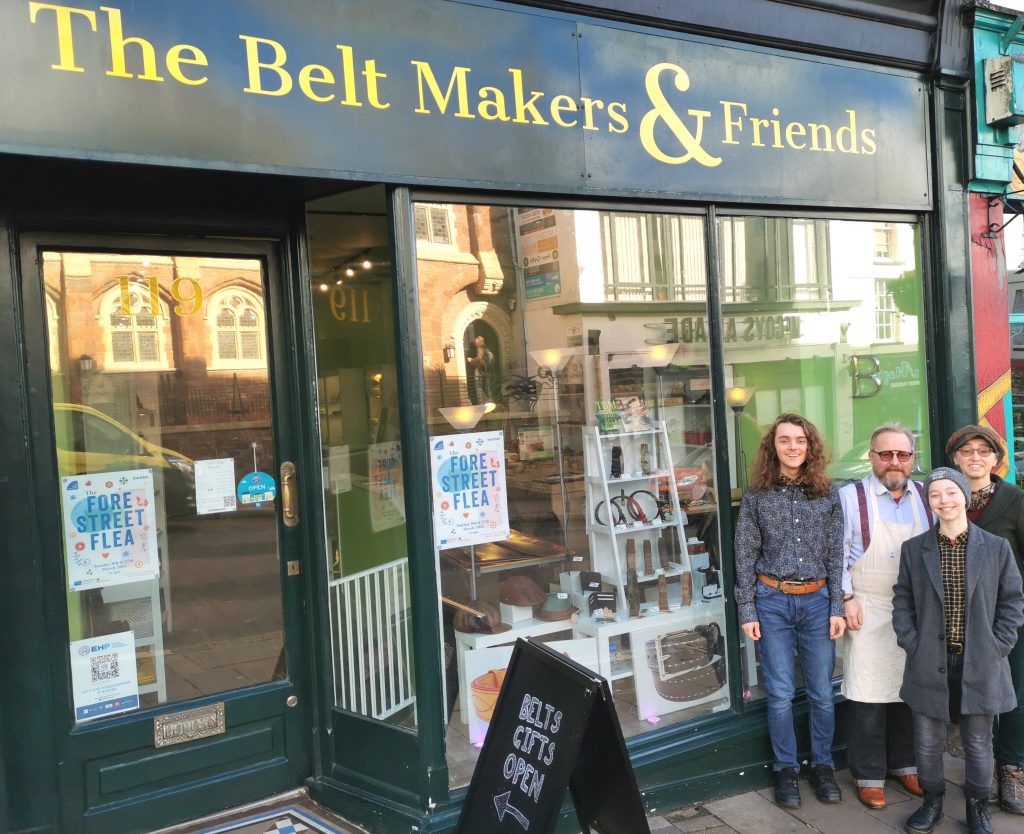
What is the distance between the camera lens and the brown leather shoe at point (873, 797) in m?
3.74

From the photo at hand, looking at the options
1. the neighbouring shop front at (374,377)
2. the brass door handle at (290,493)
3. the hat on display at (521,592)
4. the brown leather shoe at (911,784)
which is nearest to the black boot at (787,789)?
the neighbouring shop front at (374,377)

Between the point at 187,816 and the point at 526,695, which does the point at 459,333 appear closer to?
the point at 526,695

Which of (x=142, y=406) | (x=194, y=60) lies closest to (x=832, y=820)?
(x=142, y=406)

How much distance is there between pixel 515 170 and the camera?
11.6 ft

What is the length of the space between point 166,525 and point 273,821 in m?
1.30

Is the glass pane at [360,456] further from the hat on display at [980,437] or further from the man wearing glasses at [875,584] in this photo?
the hat on display at [980,437]

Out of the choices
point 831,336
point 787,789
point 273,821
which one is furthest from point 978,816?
point 273,821

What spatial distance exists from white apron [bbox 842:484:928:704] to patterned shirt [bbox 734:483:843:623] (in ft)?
0.44

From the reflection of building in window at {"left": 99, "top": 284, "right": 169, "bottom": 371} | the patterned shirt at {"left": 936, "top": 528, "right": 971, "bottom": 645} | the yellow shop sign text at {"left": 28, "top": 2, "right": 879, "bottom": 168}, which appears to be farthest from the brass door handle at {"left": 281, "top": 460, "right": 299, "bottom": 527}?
the patterned shirt at {"left": 936, "top": 528, "right": 971, "bottom": 645}

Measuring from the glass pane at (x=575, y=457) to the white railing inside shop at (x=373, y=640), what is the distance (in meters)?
0.20

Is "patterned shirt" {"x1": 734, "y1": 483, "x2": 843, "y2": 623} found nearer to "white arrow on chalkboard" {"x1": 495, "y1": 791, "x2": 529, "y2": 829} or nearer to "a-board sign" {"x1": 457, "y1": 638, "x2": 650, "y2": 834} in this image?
"a-board sign" {"x1": 457, "y1": 638, "x2": 650, "y2": 834}

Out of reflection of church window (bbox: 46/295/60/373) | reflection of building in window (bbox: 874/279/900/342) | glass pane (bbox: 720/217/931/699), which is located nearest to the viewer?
reflection of church window (bbox: 46/295/60/373)

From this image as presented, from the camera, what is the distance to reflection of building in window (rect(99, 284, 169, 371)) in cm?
339

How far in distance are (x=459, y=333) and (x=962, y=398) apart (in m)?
3.04
